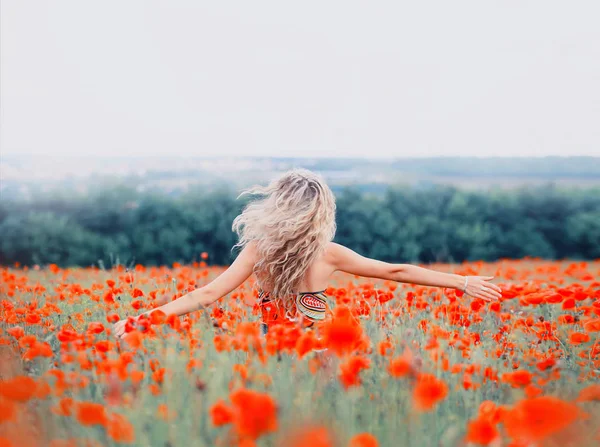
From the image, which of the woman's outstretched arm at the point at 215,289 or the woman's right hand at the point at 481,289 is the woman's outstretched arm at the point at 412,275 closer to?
the woman's right hand at the point at 481,289

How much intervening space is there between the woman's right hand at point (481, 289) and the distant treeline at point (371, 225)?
7.37 m

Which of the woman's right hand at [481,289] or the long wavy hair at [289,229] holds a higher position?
the long wavy hair at [289,229]

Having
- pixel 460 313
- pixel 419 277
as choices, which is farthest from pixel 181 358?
pixel 460 313

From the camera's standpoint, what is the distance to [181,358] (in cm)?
210

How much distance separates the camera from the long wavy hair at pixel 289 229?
10.1ft

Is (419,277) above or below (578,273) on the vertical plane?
above

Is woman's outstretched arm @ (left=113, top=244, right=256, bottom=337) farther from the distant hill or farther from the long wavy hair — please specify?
the distant hill

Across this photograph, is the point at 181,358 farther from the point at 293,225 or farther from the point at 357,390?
the point at 293,225

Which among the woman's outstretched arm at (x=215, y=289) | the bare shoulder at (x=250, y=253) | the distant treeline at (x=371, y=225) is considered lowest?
the distant treeline at (x=371, y=225)

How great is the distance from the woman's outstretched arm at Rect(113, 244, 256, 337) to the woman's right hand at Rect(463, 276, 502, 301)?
3.54 feet

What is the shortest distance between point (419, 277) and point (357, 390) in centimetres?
113

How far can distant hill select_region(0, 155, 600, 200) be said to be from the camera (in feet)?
26.7

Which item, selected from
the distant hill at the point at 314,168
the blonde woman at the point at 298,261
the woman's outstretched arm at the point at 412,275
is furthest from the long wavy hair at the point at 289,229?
the distant hill at the point at 314,168

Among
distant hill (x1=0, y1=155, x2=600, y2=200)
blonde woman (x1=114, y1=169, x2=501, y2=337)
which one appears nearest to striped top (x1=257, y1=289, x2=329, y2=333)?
blonde woman (x1=114, y1=169, x2=501, y2=337)
